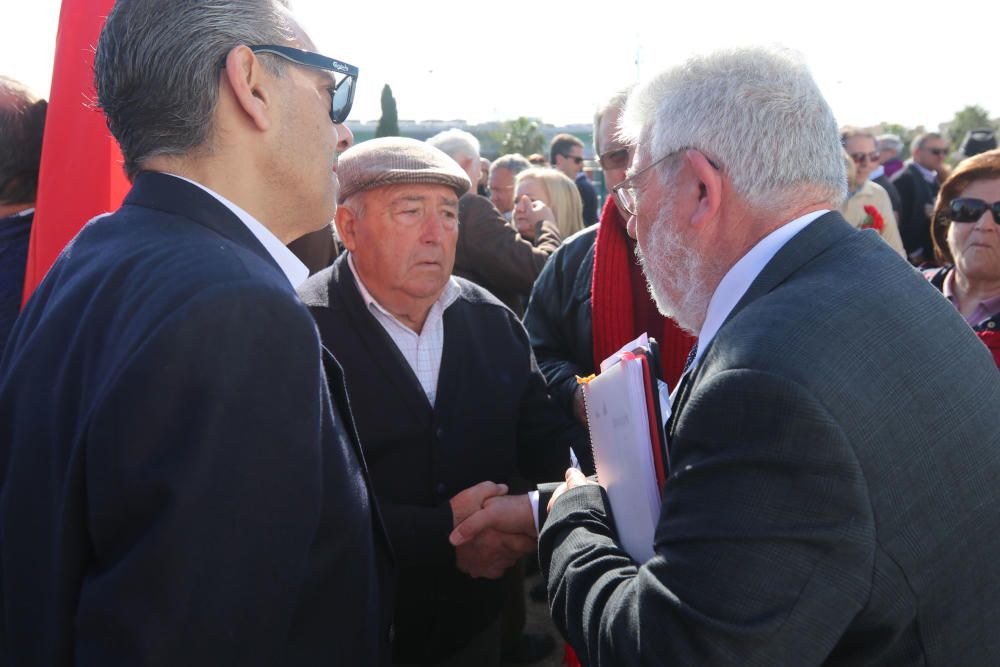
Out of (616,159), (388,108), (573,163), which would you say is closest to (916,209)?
(573,163)

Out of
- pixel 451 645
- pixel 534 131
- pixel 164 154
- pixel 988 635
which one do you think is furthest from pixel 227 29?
pixel 534 131

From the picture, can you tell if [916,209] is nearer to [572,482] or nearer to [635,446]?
[572,482]

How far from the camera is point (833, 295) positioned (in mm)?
1216

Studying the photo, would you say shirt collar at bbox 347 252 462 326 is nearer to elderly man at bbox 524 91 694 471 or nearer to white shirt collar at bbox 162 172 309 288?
elderly man at bbox 524 91 694 471

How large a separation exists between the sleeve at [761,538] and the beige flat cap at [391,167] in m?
1.51

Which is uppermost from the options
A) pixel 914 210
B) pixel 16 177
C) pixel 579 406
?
pixel 16 177

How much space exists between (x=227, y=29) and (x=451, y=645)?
1.86m

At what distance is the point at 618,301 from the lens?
2824 mm

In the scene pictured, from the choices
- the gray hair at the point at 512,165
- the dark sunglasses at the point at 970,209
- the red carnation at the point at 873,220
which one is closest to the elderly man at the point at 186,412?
the dark sunglasses at the point at 970,209

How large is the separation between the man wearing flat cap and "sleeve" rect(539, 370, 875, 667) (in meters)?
1.04

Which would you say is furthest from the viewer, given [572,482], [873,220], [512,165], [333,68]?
[512,165]

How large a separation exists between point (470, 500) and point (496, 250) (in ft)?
7.62

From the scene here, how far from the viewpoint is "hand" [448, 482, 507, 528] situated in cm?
215

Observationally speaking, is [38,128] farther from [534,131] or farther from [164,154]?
[534,131]
